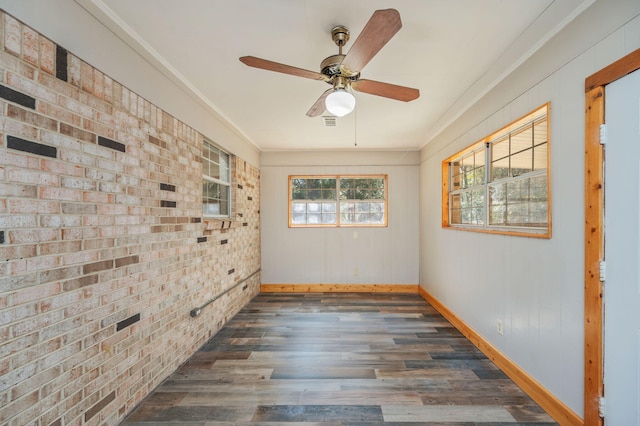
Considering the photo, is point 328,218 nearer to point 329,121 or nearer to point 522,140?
point 329,121

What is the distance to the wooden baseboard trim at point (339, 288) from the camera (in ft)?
16.8

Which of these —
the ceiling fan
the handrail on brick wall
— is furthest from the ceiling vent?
the handrail on brick wall

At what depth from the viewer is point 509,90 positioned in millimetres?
2439

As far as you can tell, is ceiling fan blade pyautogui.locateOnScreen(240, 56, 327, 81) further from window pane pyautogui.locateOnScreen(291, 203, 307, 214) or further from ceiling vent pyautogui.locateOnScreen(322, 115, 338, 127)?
window pane pyautogui.locateOnScreen(291, 203, 307, 214)

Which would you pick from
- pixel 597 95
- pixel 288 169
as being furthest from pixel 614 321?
pixel 288 169

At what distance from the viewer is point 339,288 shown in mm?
A: 5152

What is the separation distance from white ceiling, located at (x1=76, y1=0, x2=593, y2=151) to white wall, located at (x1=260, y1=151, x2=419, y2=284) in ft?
6.37

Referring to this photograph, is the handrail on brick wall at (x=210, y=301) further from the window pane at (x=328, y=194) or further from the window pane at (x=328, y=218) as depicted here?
the window pane at (x=328, y=194)

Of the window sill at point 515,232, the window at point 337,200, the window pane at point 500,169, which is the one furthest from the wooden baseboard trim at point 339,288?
the window pane at point 500,169

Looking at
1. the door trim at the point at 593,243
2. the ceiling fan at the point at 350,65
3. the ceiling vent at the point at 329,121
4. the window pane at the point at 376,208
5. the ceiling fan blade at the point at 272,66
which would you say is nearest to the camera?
the ceiling fan at the point at 350,65

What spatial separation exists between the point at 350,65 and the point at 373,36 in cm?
33

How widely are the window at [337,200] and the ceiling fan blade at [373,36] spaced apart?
11.5 ft

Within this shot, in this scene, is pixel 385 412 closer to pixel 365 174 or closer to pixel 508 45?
pixel 508 45

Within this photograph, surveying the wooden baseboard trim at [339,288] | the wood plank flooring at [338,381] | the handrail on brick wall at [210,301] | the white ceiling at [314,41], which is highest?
the white ceiling at [314,41]
